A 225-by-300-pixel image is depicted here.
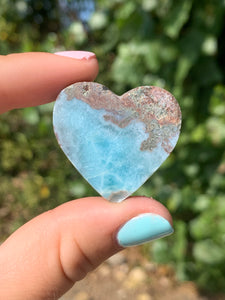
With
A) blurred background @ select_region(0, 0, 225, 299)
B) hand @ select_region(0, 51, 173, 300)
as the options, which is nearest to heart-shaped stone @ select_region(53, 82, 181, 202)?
hand @ select_region(0, 51, 173, 300)

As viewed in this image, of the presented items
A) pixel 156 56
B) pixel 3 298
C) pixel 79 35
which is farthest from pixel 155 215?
pixel 79 35

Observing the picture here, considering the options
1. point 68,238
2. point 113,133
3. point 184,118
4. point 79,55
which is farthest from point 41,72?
point 184,118

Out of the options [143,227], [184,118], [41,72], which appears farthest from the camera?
[184,118]

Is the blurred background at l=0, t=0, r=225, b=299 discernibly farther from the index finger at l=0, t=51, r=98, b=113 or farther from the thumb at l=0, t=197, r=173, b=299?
the thumb at l=0, t=197, r=173, b=299

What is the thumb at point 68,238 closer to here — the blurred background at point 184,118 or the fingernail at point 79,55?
the fingernail at point 79,55

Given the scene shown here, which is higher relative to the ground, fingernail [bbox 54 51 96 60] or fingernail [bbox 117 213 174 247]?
fingernail [bbox 54 51 96 60]

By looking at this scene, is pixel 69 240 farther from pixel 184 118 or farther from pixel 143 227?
pixel 184 118
